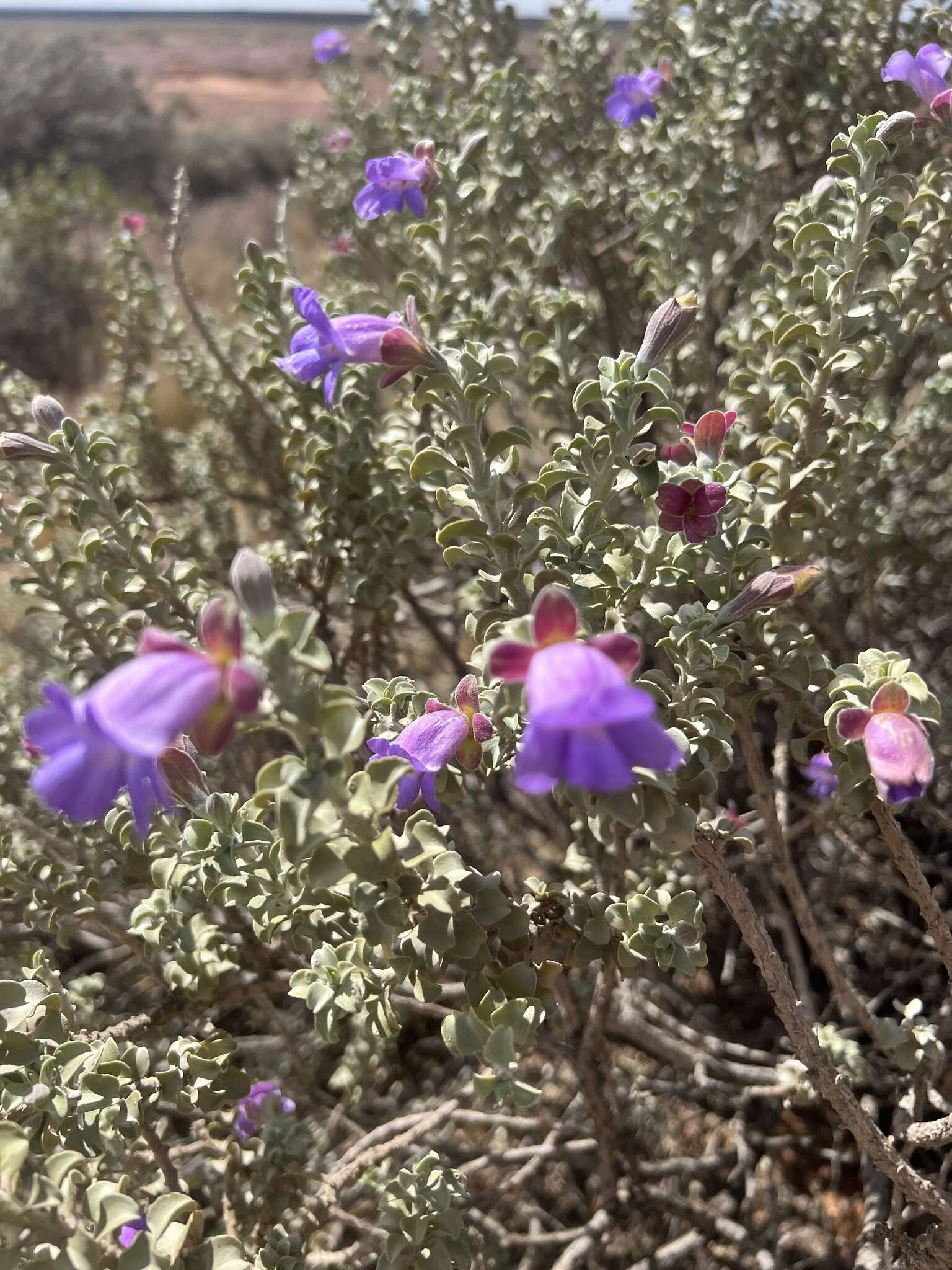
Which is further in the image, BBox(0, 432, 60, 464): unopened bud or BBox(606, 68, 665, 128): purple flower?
BBox(606, 68, 665, 128): purple flower

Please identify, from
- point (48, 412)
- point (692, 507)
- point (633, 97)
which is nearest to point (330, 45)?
point (633, 97)

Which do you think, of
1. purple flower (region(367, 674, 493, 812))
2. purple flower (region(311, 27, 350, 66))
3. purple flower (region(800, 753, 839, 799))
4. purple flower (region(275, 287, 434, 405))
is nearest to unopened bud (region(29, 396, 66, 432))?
purple flower (region(275, 287, 434, 405))

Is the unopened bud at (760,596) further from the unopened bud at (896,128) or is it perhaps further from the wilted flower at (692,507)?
the unopened bud at (896,128)

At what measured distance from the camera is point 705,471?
1.27 meters

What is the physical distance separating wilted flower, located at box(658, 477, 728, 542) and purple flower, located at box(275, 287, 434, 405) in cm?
38

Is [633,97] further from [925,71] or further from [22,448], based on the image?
[22,448]

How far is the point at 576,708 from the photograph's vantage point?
758mm

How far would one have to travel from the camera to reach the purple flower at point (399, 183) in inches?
69.6

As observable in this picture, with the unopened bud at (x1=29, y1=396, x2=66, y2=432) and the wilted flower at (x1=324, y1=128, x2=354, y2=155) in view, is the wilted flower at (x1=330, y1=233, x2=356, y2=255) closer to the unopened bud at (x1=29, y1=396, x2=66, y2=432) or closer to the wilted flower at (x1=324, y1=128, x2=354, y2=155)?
the wilted flower at (x1=324, y1=128, x2=354, y2=155)

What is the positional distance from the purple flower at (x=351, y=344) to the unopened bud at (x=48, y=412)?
43 centimetres

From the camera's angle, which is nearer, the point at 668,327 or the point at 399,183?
the point at 668,327

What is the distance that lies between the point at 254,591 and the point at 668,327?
0.80 meters

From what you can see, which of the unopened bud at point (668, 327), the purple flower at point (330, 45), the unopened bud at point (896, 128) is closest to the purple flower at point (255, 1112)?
the unopened bud at point (668, 327)

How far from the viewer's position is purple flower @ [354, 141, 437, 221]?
1769 millimetres
